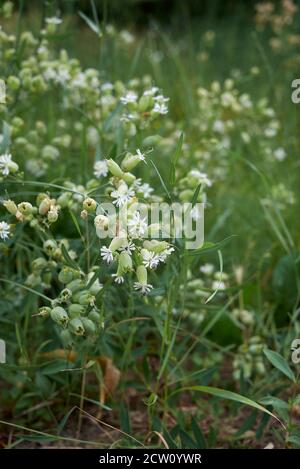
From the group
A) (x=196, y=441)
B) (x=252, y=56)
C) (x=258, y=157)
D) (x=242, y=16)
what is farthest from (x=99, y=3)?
(x=196, y=441)

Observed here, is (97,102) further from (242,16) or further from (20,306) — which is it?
(242,16)

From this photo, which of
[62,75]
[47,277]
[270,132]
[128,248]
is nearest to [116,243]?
[128,248]

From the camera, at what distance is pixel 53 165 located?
1837 mm

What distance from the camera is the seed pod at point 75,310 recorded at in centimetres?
110

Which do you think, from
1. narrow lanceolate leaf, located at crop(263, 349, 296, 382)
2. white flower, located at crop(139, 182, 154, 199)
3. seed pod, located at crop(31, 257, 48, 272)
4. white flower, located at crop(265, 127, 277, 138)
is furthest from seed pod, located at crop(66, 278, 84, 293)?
white flower, located at crop(265, 127, 277, 138)

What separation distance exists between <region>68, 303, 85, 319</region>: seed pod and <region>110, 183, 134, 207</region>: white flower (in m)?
0.17

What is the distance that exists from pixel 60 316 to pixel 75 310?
3cm

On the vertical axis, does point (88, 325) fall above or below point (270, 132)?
below

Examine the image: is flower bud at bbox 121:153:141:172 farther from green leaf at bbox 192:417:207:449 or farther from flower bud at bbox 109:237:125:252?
green leaf at bbox 192:417:207:449

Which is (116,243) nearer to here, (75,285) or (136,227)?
(136,227)

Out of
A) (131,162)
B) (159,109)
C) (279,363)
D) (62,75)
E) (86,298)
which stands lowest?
(279,363)

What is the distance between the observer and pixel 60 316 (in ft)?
3.52

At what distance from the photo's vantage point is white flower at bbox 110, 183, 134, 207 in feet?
3.67
